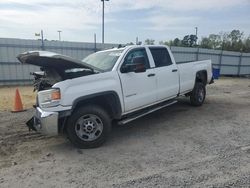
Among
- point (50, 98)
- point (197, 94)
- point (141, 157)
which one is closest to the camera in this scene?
point (141, 157)

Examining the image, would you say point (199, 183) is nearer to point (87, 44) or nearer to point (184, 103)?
point (184, 103)

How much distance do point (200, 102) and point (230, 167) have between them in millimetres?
4722

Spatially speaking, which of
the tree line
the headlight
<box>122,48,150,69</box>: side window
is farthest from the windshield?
the tree line

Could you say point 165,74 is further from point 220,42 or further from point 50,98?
point 220,42

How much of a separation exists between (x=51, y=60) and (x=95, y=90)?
38.1 inches

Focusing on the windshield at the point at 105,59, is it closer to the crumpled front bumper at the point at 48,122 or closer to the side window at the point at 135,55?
the side window at the point at 135,55

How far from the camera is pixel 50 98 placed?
4.89 metres

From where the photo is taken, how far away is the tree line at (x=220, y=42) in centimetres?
4525

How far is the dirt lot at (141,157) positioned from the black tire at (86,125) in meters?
0.16

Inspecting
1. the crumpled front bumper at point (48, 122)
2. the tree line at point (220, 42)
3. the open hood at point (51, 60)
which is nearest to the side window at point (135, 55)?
the open hood at point (51, 60)

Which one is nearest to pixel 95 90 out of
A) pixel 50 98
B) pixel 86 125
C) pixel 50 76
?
pixel 86 125

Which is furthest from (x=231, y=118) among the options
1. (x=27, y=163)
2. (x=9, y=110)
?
(x=9, y=110)

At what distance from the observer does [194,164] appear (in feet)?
14.5

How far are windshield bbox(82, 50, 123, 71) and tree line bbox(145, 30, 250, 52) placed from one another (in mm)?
37067
